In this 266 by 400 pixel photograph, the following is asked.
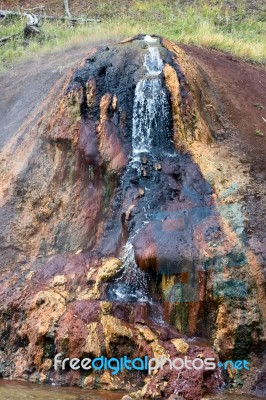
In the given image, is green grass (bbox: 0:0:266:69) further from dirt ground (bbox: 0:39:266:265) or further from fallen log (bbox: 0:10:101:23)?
dirt ground (bbox: 0:39:266:265)

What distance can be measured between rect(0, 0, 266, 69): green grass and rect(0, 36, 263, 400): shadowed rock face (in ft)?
16.9

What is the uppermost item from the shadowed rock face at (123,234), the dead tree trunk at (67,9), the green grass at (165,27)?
the dead tree trunk at (67,9)

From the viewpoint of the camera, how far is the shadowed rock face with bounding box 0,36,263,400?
368 inches

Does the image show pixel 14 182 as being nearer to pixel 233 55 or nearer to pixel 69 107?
pixel 69 107

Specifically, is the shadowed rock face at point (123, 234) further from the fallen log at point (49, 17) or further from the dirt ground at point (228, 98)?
the fallen log at point (49, 17)

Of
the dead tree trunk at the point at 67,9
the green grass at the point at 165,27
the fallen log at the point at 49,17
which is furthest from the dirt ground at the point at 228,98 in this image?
the dead tree trunk at the point at 67,9

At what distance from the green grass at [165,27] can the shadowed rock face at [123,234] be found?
514 cm

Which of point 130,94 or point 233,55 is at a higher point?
point 233,55

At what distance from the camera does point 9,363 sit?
9711 millimetres

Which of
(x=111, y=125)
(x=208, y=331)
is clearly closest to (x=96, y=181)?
(x=111, y=125)

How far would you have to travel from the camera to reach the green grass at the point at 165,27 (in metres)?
19.4

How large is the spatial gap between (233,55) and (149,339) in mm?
11580

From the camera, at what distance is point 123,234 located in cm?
1112

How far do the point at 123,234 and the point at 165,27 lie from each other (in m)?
12.0
